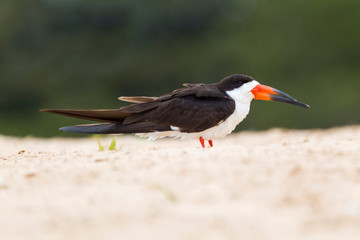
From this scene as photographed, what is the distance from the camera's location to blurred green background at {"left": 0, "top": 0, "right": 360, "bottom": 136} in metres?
18.8

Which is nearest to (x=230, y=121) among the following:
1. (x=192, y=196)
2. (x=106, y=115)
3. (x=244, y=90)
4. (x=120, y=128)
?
(x=244, y=90)

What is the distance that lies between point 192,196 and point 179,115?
2850 mm

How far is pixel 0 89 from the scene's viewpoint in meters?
19.3

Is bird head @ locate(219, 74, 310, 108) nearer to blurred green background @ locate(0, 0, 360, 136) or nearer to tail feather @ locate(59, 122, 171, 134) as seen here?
tail feather @ locate(59, 122, 171, 134)

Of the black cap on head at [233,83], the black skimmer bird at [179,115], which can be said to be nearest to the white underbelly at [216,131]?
the black skimmer bird at [179,115]

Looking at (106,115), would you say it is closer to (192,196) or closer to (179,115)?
(179,115)

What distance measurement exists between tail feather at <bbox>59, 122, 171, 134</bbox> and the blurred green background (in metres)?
12.1

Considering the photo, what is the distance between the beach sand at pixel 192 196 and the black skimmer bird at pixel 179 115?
1549 mm

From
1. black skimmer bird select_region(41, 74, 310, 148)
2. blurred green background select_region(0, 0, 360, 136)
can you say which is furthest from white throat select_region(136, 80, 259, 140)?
blurred green background select_region(0, 0, 360, 136)

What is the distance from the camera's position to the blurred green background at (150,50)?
741 inches

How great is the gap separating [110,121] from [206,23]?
46.4ft

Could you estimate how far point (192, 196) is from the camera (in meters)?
3.40

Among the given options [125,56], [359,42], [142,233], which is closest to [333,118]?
[359,42]

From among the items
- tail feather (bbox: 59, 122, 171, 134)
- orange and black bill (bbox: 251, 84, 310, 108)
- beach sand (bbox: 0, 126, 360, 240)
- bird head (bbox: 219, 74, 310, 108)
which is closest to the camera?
beach sand (bbox: 0, 126, 360, 240)
